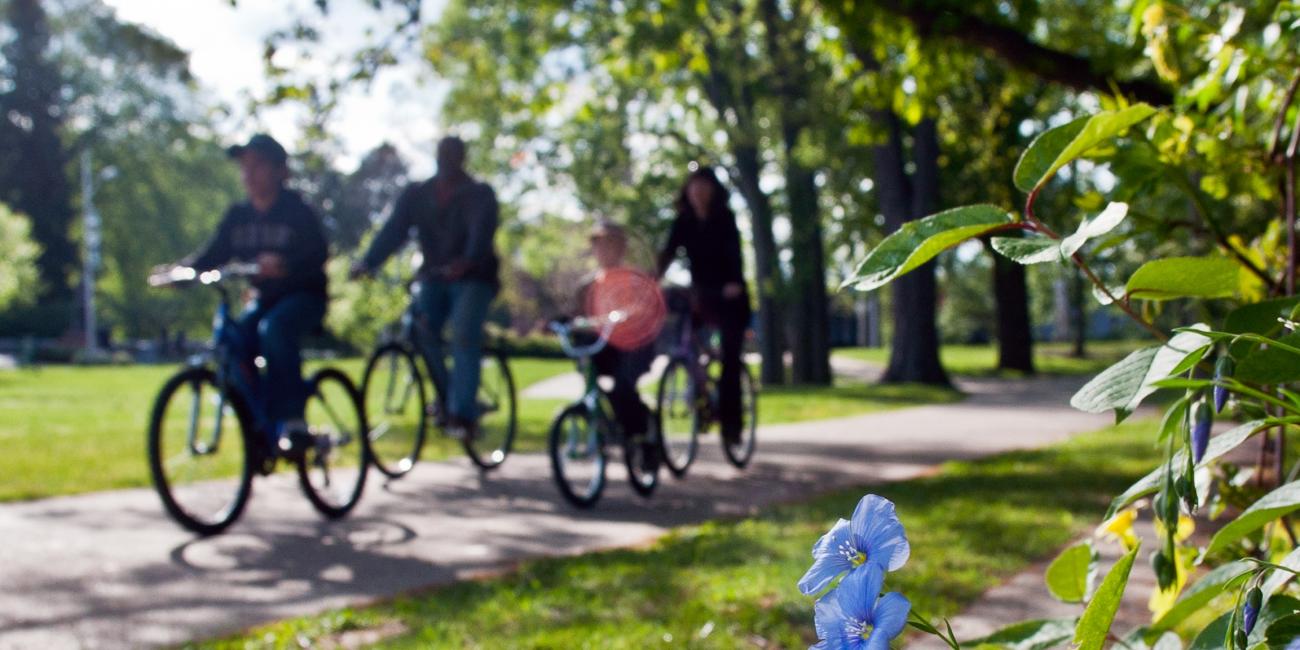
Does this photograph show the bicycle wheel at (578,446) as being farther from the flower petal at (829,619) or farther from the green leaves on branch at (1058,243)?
the flower petal at (829,619)

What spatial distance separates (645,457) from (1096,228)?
18.0 feet

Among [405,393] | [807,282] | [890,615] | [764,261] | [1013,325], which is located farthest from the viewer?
[1013,325]

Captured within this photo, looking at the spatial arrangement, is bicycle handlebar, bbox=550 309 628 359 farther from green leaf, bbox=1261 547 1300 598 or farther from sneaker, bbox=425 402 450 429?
green leaf, bbox=1261 547 1300 598

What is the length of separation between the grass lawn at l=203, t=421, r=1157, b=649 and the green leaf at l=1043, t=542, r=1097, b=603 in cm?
172

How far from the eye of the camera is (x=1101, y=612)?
33.1 inches

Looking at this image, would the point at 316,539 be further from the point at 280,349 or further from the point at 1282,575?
the point at 1282,575

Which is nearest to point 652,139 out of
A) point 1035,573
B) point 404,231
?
point 404,231

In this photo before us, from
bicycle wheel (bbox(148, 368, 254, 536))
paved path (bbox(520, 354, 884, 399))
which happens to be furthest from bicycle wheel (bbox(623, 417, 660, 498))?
bicycle wheel (bbox(148, 368, 254, 536))

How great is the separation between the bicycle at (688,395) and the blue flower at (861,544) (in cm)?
626

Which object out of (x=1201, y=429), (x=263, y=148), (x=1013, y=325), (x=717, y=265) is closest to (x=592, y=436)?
(x=717, y=265)

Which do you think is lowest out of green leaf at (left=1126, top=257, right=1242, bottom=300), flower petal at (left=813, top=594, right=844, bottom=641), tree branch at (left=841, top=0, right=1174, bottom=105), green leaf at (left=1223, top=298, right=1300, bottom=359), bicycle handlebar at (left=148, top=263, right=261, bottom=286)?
flower petal at (left=813, top=594, right=844, bottom=641)

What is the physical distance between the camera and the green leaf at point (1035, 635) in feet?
4.11

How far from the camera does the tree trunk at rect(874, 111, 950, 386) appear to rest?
18.0 meters

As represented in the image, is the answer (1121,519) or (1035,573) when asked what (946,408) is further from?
(1121,519)
